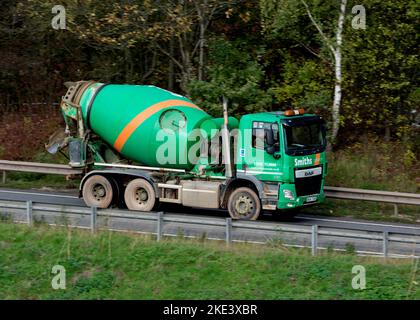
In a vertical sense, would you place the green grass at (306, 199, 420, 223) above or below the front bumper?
below

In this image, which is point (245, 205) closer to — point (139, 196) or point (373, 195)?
point (139, 196)

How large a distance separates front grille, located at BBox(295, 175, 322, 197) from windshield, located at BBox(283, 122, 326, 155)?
0.63 m

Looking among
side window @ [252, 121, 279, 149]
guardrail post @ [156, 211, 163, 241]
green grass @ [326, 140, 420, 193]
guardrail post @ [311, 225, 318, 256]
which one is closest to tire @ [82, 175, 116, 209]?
side window @ [252, 121, 279, 149]

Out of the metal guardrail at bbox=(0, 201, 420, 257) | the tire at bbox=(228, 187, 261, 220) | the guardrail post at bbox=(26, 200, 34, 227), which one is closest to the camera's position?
the metal guardrail at bbox=(0, 201, 420, 257)

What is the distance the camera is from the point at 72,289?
14.7 meters

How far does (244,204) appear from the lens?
63.7ft

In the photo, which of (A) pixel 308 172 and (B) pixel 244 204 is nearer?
(A) pixel 308 172

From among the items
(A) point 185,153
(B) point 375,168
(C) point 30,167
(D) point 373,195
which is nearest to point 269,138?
(A) point 185,153

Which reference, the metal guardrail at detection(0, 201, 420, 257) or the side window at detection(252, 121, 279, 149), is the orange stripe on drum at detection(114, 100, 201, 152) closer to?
the side window at detection(252, 121, 279, 149)

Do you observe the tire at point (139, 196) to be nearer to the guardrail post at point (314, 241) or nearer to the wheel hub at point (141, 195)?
the wheel hub at point (141, 195)

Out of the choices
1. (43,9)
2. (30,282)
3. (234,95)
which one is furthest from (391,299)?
(43,9)

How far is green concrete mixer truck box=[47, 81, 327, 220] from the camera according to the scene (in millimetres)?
19062

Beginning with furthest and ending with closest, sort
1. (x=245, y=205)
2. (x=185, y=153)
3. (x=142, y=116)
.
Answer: (x=142, y=116) < (x=185, y=153) < (x=245, y=205)

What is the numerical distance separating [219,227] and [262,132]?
3.43 meters
